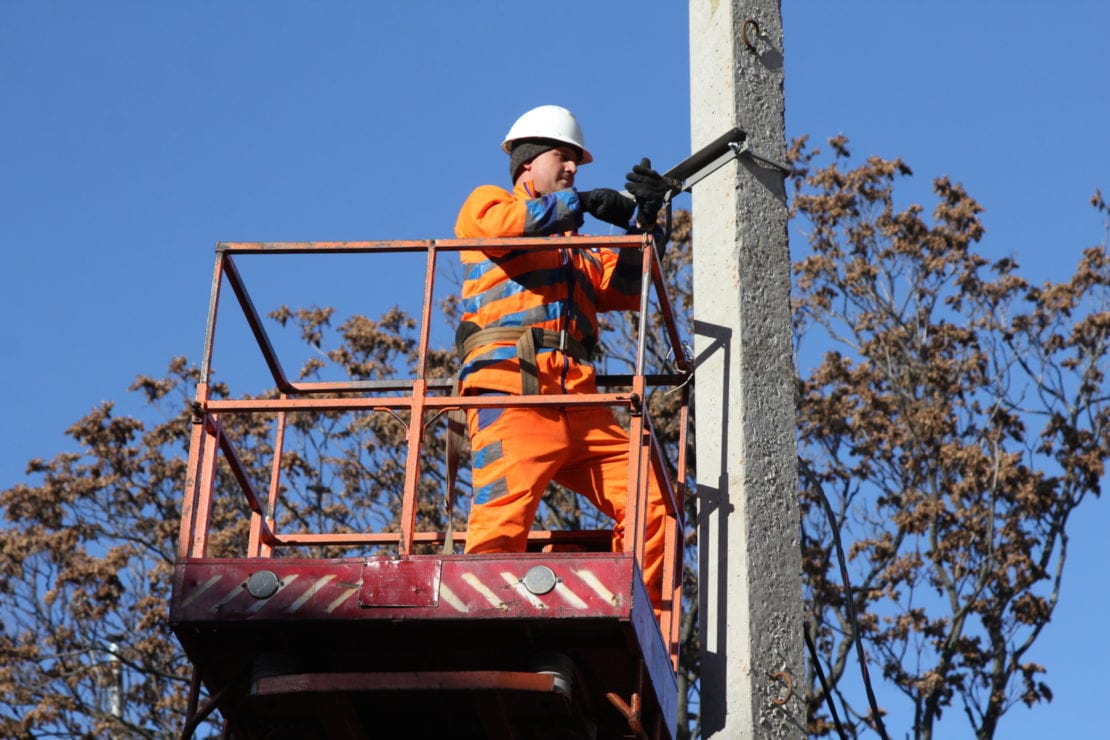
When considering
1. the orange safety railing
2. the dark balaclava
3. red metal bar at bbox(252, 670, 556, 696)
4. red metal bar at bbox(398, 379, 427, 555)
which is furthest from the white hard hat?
red metal bar at bbox(252, 670, 556, 696)

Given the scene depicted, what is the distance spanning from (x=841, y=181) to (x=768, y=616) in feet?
40.7

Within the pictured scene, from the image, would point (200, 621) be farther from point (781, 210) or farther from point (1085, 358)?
point (1085, 358)

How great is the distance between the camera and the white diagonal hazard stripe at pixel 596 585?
639 centimetres

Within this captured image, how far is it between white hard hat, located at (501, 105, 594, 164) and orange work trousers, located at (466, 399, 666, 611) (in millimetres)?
1301

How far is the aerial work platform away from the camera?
253 inches

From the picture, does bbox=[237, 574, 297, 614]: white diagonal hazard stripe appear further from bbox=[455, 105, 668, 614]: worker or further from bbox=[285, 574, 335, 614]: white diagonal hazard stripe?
bbox=[455, 105, 668, 614]: worker

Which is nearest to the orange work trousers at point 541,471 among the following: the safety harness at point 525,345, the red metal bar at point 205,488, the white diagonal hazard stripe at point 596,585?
the safety harness at point 525,345

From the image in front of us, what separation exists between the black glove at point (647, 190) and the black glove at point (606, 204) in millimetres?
84

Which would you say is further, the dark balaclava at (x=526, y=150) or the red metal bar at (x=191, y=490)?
the dark balaclava at (x=526, y=150)

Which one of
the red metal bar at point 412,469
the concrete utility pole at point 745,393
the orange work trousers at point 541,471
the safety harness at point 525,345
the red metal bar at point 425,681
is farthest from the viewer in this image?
the safety harness at point 525,345

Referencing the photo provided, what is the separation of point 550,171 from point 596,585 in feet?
7.56

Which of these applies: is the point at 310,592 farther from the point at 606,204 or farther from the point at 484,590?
the point at 606,204

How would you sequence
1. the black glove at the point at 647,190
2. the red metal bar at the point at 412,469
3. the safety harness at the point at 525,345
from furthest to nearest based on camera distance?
the black glove at the point at 647,190
the safety harness at the point at 525,345
the red metal bar at the point at 412,469

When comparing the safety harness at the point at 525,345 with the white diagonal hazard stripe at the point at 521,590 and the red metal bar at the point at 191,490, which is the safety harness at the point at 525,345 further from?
the red metal bar at the point at 191,490
